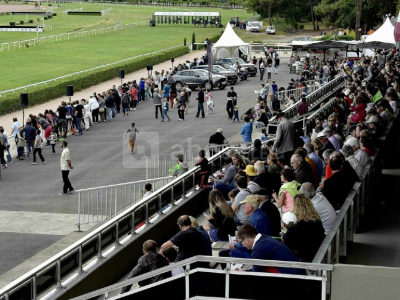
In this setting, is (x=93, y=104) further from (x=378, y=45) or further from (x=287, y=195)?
(x=287, y=195)

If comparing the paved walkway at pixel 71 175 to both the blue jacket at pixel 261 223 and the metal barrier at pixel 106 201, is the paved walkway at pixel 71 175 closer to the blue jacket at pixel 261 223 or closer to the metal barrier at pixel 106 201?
the metal barrier at pixel 106 201

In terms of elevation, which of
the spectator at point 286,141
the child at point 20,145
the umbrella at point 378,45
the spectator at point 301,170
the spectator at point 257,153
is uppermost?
the umbrella at point 378,45

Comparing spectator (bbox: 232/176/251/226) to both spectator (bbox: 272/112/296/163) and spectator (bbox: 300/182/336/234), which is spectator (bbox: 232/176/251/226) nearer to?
spectator (bbox: 300/182/336/234)

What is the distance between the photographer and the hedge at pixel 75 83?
1489 inches

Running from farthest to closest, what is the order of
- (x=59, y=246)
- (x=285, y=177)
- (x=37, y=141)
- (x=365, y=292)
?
1. (x=37, y=141)
2. (x=59, y=246)
3. (x=285, y=177)
4. (x=365, y=292)

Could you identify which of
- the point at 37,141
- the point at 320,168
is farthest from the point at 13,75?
the point at 320,168

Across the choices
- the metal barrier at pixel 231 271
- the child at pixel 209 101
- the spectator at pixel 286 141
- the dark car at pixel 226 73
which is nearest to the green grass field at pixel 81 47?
the dark car at pixel 226 73

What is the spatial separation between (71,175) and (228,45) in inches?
1213

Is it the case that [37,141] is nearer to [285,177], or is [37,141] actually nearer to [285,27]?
[285,177]

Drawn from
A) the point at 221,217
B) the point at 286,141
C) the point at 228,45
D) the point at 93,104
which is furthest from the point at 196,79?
the point at 221,217

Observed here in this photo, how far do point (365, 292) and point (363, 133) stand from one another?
5.92 metres

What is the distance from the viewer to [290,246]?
839 cm

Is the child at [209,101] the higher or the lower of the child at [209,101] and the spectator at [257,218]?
the lower

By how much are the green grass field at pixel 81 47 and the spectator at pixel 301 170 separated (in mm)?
38223
